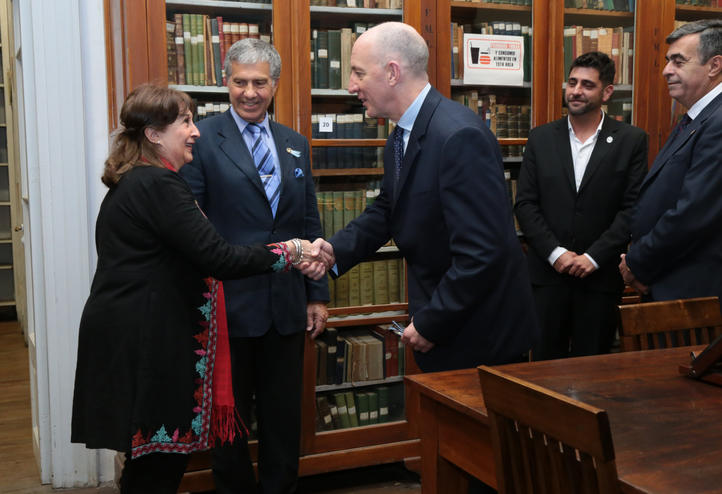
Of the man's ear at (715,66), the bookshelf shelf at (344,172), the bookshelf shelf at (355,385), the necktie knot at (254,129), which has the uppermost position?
the man's ear at (715,66)

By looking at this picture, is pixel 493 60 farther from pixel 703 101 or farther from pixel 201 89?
pixel 201 89

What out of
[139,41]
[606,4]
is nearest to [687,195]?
[606,4]

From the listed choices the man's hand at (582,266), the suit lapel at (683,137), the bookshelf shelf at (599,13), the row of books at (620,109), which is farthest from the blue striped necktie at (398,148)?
the row of books at (620,109)

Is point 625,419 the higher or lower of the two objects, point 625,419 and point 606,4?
the lower

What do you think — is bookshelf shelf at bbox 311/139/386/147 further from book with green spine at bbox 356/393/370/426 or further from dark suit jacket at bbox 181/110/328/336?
book with green spine at bbox 356/393/370/426

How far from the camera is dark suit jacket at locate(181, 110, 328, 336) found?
104 inches

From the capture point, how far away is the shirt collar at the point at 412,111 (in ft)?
7.09

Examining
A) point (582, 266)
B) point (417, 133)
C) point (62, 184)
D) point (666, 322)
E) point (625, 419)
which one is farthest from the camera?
point (582, 266)

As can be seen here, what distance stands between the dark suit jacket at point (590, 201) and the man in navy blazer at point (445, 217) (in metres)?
1.32

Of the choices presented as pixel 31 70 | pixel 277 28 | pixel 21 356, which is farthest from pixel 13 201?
pixel 277 28

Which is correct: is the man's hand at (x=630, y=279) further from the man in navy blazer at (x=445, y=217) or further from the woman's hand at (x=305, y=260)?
the woman's hand at (x=305, y=260)

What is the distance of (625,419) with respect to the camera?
147 cm

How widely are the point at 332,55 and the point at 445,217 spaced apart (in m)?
1.62

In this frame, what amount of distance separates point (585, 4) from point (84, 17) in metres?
2.46
